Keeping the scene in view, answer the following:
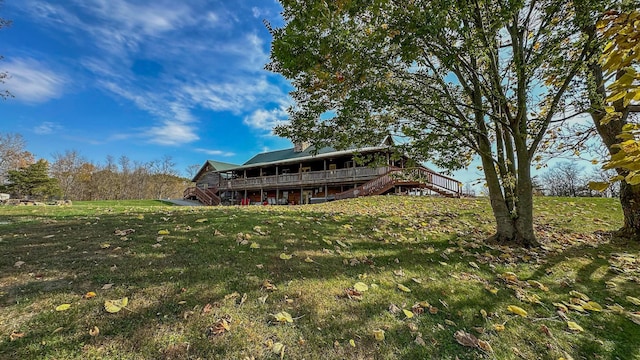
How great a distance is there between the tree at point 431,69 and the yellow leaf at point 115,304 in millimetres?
3639

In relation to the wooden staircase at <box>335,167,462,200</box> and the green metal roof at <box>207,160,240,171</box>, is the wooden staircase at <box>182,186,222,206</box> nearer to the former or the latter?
the green metal roof at <box>207,160,240,171</box>

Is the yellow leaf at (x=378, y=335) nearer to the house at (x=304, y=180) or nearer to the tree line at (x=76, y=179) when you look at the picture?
the house at (x=304, y=180)

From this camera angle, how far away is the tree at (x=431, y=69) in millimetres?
4469

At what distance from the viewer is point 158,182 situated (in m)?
48.5

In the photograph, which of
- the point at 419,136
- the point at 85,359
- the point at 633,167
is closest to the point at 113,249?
the point at 85,359

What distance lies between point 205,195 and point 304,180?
14201 millimetres

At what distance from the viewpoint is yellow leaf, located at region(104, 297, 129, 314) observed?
2.45 metres

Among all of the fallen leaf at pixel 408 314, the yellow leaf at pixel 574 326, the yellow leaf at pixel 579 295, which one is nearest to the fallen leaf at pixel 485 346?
the fallen leaf at pixel 408 314

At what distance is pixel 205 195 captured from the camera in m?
32.5

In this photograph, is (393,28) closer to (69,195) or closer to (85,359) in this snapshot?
(85,359)

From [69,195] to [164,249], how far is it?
50.3 m

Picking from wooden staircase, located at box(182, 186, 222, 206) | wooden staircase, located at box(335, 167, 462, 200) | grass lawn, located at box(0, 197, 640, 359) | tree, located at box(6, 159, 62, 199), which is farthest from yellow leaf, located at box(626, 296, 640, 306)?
tree, located at box(6, 159, 62, 199)

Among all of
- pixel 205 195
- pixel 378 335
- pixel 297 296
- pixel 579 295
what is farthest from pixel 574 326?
pixel 205 195

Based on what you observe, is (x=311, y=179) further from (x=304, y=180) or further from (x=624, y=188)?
(x=624, y=188)
